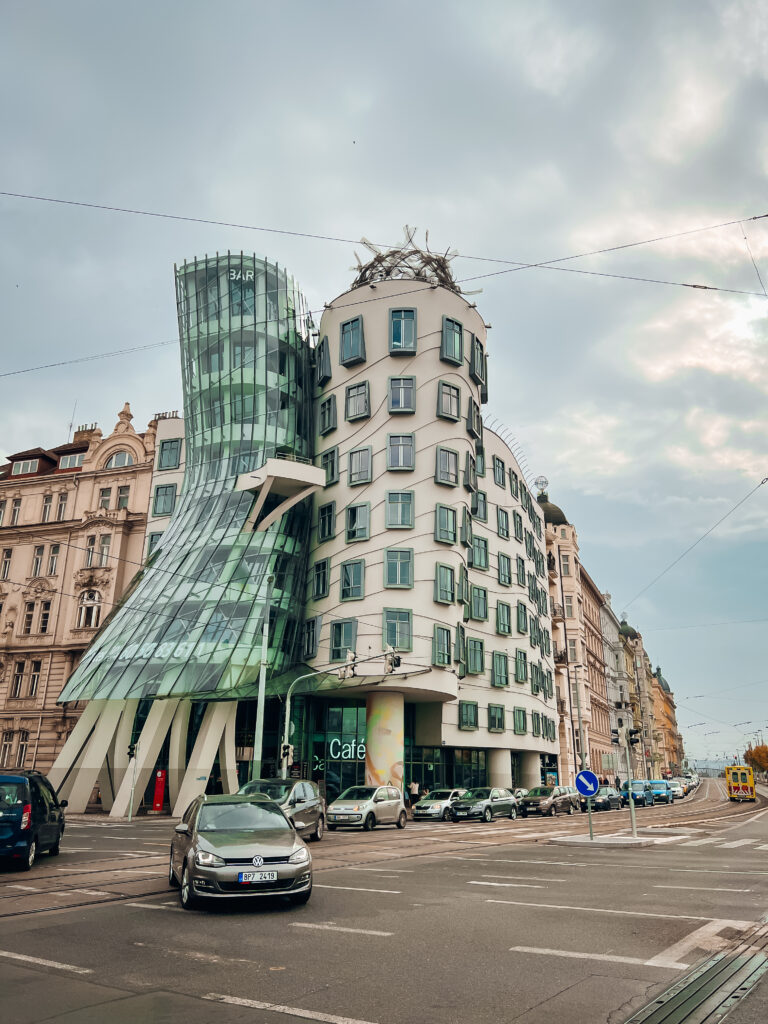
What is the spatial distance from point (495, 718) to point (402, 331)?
23.6m

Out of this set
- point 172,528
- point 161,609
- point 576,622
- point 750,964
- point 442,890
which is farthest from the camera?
point 576,622

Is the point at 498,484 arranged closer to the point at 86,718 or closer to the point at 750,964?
the point at 86,718

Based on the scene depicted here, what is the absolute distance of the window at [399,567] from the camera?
4075cm

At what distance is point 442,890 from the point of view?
38.7 ft

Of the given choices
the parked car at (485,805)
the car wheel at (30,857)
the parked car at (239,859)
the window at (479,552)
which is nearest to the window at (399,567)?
the window at (479,552)

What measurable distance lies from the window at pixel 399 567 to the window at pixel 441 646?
2.81 metres

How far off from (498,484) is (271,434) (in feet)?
56.5

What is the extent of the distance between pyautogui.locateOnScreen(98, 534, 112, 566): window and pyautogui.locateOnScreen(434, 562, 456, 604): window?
22.8 meters

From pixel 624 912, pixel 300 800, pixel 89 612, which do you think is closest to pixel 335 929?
pixel 624 912

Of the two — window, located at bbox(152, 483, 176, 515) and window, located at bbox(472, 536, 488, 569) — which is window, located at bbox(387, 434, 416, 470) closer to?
window, located at bbox(472, 536, 488, 569)

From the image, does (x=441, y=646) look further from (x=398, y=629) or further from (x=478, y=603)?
(x=478, y=603)

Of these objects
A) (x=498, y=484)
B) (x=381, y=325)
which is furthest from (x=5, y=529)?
(x=498, y=484)

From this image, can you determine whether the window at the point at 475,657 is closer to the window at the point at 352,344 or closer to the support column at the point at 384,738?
the support column at the point at 384,738

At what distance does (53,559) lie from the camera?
5316 cm
